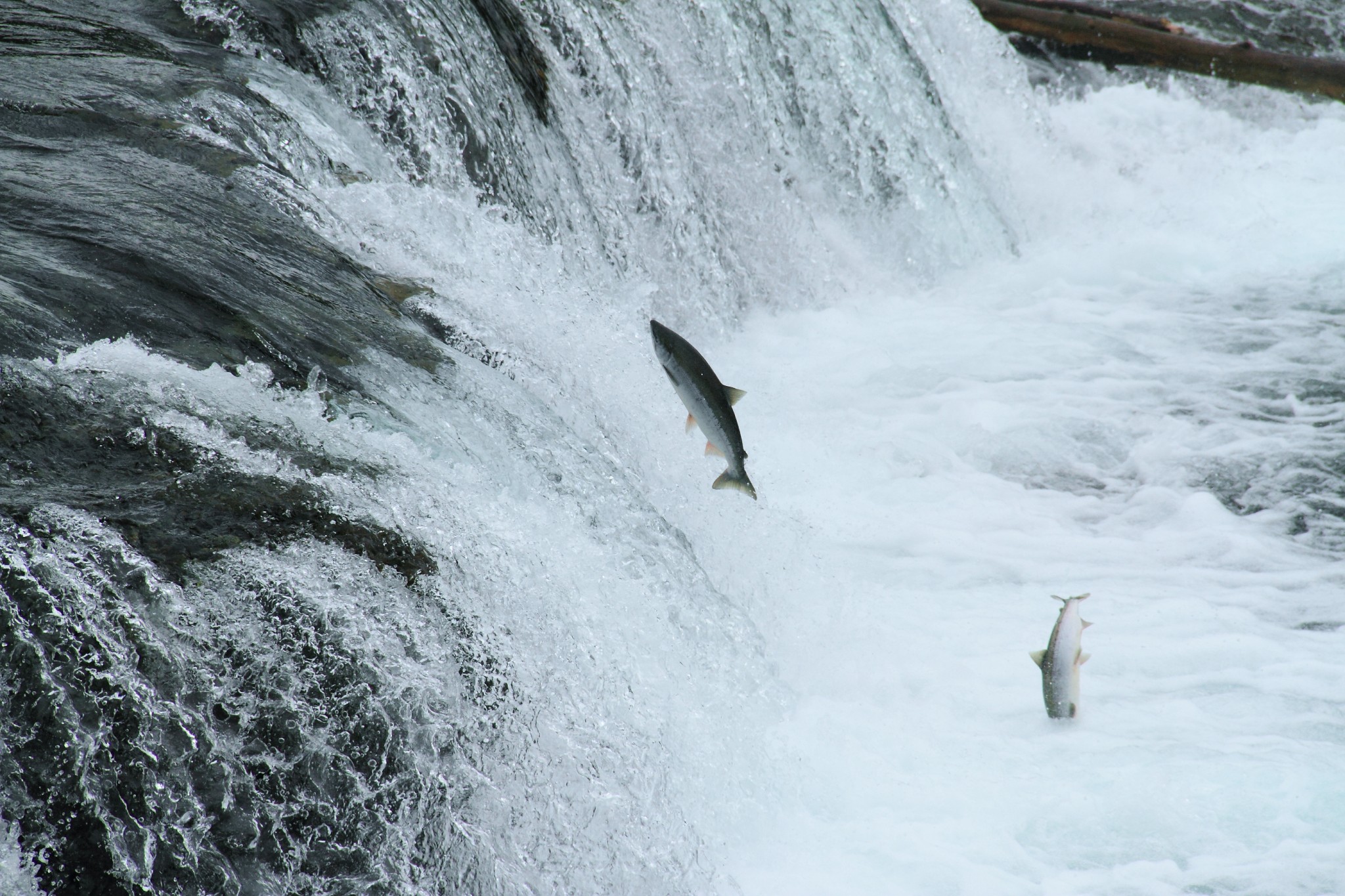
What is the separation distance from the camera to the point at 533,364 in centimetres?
327

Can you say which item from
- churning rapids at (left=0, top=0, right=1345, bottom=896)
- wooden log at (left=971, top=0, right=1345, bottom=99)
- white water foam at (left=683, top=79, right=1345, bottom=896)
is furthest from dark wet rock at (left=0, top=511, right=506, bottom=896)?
wooden log at (left=971, top=0, right=1345, bottom=99)

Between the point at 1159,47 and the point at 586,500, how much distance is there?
24.6 feet

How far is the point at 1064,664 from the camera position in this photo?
3.01 meters

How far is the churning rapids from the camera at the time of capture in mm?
1907

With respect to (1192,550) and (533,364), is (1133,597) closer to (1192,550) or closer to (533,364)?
(1192,550)

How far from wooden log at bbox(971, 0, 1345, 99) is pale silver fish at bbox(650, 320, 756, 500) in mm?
7214

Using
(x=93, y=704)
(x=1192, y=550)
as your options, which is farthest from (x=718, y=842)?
(x=1192, y=550)

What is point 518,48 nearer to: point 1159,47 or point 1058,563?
point 1058,563

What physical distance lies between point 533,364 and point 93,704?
1750 millimetres

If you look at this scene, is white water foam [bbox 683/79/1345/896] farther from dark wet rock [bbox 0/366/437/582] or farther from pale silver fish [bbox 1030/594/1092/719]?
dark wet rock [bbox 0/366/437/582]

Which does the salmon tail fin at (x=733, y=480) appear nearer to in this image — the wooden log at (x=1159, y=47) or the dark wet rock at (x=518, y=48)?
the dark wet rock at (x=518, y=48)

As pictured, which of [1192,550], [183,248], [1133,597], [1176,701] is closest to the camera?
[183,248]

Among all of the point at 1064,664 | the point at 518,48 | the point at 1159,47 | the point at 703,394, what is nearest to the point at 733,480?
the point at 703,394

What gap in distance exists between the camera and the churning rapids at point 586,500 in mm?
1907
